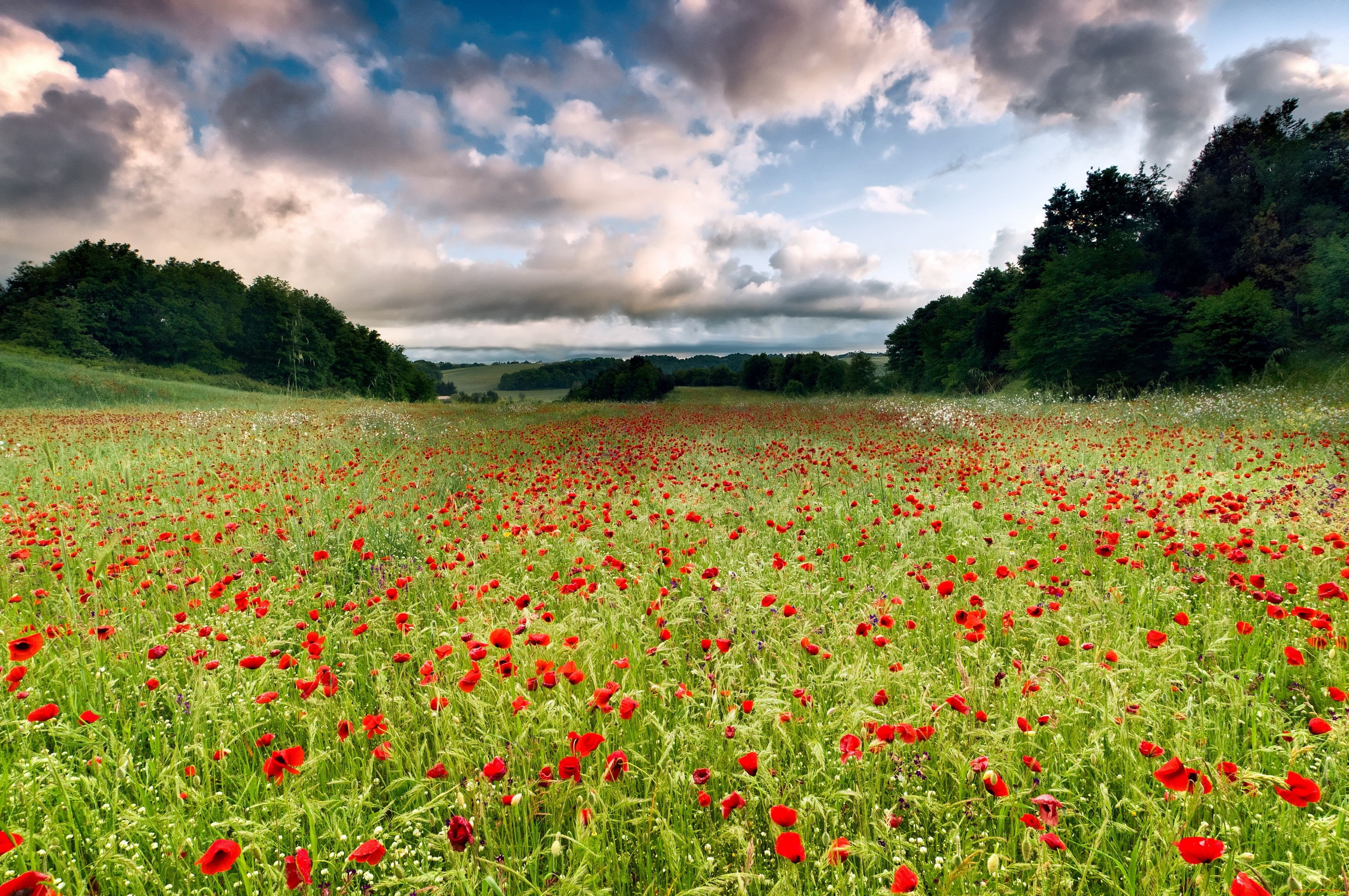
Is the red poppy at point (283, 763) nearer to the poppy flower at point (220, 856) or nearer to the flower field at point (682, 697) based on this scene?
the flower field at point (682, 697)

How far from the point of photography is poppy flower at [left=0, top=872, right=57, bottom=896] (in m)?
1.06

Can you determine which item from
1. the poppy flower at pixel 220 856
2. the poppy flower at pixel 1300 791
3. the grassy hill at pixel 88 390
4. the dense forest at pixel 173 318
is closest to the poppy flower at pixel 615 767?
the poppy flower at pixel 220 856

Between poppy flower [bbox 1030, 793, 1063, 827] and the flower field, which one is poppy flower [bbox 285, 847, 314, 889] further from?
poppy flower [bbox 1030, 793, 1063, 827]

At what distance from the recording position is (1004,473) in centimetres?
695

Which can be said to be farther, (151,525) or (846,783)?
(151,525)

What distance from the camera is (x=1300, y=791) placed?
47.9 inches

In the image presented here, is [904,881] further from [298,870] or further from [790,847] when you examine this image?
[298,870]

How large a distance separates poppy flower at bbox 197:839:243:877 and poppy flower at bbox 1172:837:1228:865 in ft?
6.58

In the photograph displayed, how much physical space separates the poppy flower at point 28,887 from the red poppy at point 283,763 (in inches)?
15.7

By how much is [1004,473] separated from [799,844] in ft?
23.1

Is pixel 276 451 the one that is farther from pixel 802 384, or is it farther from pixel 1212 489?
pixel 802 384

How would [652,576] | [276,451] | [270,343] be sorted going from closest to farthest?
[652,576], [276,451], [270,343]

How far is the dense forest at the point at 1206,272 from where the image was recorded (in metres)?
20.7

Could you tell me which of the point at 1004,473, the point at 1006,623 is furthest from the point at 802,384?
the point at 1006,623
